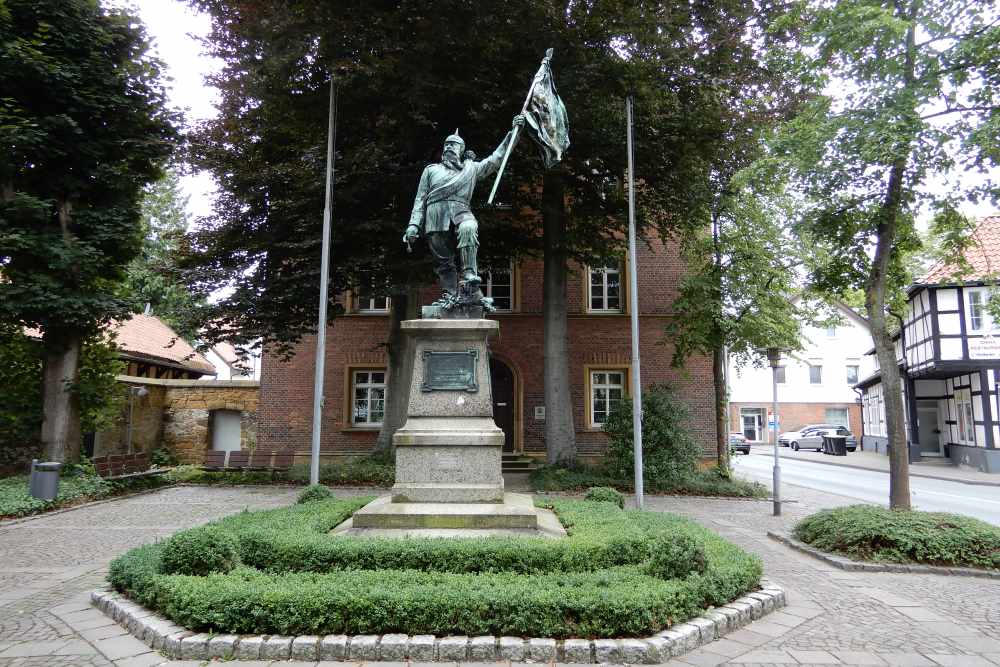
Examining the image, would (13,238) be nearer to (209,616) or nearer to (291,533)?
(291,533)

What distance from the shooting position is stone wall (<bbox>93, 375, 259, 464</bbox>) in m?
21.7

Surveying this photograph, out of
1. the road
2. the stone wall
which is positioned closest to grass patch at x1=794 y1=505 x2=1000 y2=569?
the road

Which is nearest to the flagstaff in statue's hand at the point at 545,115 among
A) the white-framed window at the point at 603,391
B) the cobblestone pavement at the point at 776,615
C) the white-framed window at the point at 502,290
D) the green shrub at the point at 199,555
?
the green shrub at the point at 199,555

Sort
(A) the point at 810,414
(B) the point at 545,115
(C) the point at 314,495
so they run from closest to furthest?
1. (B) the point at 545,115
2. (C) the point at 314,495
3. (A) the point at 810,414

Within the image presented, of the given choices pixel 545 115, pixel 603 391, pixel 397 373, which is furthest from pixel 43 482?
pixel 603 391

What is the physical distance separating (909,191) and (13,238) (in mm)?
15685

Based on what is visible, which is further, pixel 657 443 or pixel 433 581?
pixel 657 443

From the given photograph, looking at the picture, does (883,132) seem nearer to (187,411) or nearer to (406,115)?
(406,115)

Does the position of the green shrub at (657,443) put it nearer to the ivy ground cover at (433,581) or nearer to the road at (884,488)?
the road at (884,488)

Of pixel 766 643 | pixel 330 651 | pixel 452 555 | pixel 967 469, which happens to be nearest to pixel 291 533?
pixel 452 555

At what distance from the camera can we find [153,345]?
85.7 ft

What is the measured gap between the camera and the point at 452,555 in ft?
19.0

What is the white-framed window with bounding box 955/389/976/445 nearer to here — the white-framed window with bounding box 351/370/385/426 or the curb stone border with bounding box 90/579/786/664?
the white-framed window with bounding box 351/370/385/426

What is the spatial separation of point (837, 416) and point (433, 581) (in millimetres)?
47415
